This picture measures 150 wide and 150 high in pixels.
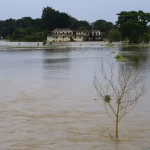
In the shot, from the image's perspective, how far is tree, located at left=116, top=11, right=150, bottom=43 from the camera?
253 feet

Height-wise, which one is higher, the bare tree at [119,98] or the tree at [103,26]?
→ the tree at [103,26]

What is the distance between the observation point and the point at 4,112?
1135 centimetres

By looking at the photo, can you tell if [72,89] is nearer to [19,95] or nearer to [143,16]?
[19,95]

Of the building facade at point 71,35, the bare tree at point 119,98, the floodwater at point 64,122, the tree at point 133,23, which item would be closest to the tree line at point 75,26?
the tree at point 133,23

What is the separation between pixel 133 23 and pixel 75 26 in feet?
173

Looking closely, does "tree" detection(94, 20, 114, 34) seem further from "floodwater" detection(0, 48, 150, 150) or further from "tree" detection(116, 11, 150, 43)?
"floodwater" detection(0, 48, 150, 150)

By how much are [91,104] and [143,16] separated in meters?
68.5

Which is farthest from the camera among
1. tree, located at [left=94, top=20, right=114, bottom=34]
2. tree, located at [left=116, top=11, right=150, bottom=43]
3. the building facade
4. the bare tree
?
tree, located at [left=94, top=20, right=114, bottom=34]

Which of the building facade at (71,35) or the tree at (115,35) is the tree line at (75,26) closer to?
the tree at (115,35)

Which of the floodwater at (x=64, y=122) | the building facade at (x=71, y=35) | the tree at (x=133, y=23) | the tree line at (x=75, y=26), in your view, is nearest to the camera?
the floodwater at (x=64, y=122)

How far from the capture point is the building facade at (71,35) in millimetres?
109688

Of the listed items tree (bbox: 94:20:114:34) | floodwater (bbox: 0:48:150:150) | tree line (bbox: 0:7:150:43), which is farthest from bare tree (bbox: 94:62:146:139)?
tree (bbox: 94:20:114:34)

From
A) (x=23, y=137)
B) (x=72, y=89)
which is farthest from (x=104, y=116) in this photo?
(x=72, y=89)

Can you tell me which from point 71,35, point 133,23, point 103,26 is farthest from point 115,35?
point 103,26
